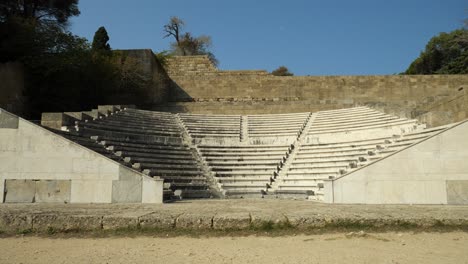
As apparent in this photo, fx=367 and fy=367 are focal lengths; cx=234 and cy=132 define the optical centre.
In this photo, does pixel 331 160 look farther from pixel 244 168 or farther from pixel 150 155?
pixel 150 155

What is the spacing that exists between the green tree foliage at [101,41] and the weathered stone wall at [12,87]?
6.45 meters

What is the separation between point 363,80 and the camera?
2291 centimetres

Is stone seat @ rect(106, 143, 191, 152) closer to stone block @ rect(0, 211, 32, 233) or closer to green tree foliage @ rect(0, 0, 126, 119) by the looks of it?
stone block @ rect(0, 211, 32, 233)

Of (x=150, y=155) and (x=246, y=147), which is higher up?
(x=246, y=147)

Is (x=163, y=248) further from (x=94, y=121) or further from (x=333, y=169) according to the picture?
(x=94, y=121)

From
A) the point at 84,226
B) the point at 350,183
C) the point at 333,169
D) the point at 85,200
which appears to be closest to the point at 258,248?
the point at 84,226

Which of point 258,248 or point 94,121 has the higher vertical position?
point 94,121

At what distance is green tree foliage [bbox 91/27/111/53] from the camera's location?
22.6 m

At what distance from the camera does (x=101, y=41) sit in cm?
2289

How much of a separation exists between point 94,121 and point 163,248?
935 centimetres

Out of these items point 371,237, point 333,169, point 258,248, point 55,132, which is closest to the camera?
point 258,248

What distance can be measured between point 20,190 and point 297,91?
17.7 meters

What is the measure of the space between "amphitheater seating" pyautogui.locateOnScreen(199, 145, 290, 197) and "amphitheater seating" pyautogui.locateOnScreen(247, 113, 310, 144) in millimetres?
527

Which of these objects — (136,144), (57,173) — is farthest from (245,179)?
(57,173)
